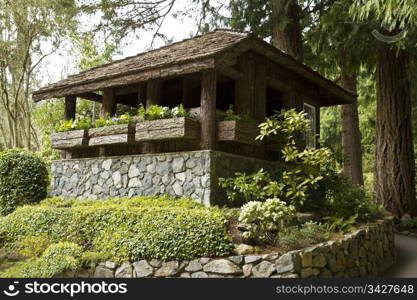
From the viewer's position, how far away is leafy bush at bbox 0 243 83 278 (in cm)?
625

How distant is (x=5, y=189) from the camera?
32.3 feet

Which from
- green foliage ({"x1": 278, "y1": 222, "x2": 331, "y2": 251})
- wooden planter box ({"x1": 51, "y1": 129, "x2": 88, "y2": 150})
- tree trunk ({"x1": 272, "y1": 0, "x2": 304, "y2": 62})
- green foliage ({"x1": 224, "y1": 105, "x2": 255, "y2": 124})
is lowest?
green foliage ({"x1": 278, "y1": 222, "x2": 331, "y2": 251})

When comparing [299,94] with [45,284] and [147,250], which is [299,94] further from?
[45,284]

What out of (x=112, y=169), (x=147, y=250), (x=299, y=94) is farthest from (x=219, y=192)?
(x=299, y=94)

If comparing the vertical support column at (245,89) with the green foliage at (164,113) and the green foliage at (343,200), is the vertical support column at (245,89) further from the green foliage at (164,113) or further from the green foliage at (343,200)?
the green foliage at (343,200)

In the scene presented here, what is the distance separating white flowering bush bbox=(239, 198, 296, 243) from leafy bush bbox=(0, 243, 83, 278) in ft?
8.71

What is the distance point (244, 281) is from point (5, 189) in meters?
7.15

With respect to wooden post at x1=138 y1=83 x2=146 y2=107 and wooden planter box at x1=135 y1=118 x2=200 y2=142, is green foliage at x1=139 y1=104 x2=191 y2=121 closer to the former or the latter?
wooden planter box at x1=135 y1=118 x2=200 y2=142

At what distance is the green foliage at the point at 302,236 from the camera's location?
5.71 metres

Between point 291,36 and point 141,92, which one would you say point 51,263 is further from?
point 291,36

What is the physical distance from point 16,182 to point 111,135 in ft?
9.05

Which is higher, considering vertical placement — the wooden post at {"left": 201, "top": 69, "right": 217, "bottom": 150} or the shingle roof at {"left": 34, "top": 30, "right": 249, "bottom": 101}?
the shingle roof at {"left": 34, "top": 30, "right": 249, "bottom": 101}

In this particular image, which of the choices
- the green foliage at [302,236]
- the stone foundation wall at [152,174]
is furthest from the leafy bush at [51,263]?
the green foliage at [302,236]

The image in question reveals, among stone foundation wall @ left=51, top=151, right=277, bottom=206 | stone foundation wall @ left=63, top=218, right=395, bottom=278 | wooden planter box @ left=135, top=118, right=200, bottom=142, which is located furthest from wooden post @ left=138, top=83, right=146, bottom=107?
stone foundation wall @ left=63, top=218, right=395, bottom=278
